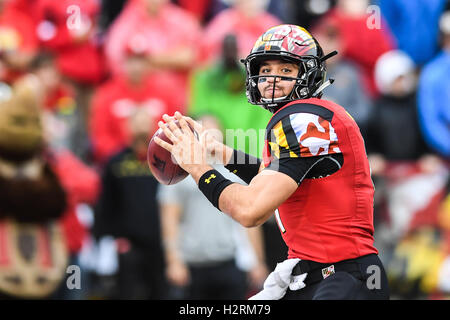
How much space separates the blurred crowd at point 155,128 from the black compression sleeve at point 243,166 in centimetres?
240

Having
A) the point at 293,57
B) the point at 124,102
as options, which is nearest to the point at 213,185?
the point at 293,57

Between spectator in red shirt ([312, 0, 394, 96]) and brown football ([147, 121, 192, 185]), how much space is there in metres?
4.92

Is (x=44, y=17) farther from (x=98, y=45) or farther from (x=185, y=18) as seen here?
(x=185, y=18)

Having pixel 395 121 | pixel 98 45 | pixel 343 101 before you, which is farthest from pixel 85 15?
pixel 395 121

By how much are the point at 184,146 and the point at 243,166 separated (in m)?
0.62

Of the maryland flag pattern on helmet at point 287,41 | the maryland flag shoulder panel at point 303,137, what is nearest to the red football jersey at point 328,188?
the maryland flag shoulder panel at point 303,137

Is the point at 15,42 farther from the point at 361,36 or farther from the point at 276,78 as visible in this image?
the point at 276,78

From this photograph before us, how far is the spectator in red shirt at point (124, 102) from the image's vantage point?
8102 mm

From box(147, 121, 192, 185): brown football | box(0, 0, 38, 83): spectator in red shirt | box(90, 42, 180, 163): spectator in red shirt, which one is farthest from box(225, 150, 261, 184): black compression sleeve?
box(0, 0, 38, 83): spectator in red shirt

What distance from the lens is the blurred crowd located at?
6719 millimetres

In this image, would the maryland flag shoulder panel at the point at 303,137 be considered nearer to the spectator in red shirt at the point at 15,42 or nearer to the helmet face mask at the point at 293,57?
the helmet face mask at the point at 293,57

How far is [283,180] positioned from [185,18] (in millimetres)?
5462

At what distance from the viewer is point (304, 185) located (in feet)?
12.9
